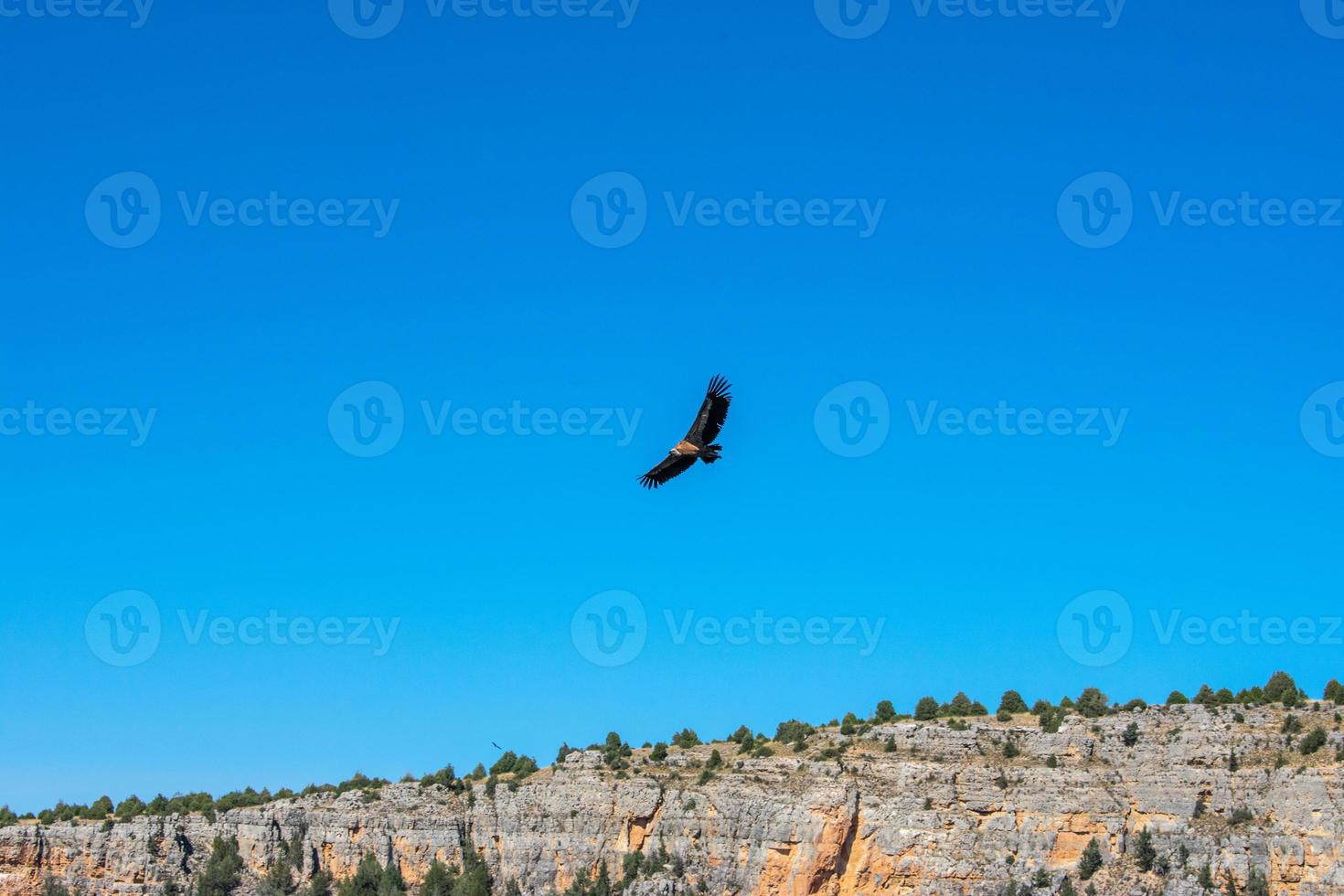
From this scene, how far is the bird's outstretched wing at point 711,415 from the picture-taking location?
1895 inches

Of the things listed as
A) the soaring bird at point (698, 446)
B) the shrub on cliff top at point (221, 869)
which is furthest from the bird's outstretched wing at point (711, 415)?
the shrub on cliff top at point (221, 869)

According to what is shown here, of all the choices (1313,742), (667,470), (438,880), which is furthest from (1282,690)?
(667,470)

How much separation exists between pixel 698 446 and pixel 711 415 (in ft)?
4.26

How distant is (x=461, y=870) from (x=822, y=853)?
22.6 m

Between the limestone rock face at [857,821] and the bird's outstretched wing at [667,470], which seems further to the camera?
the limestone rock face at [857,821]

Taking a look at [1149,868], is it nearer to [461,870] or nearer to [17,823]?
[461,870]

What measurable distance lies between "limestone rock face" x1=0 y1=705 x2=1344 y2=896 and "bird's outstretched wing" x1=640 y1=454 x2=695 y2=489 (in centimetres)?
5540

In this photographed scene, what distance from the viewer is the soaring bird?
4772 cm

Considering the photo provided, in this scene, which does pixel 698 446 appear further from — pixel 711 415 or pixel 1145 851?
pixel 1145 851

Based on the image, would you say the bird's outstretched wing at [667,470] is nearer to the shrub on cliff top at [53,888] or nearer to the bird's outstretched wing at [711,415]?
the bird's outstretched wing at [711,415]

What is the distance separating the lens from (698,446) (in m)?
47.7

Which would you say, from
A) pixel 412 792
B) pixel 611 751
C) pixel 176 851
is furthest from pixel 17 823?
pixel 611 751

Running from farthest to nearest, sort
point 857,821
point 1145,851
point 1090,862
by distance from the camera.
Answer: point 857,821 → point 1090,862 → point 1145,851

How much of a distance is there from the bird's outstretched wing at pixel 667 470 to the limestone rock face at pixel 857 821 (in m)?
55.4
